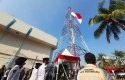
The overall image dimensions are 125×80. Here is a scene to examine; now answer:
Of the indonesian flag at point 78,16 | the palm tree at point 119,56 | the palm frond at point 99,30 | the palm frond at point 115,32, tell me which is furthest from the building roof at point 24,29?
the palm tree at point 119,56

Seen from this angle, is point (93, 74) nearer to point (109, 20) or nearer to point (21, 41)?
point (21, 41)

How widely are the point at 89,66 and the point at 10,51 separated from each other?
19520mm

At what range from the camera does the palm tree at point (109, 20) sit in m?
23.4

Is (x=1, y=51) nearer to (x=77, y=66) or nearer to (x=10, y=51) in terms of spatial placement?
(x=10, y=51)

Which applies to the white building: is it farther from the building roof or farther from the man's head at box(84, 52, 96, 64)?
the man's head at box(84, 52, 96, 64)

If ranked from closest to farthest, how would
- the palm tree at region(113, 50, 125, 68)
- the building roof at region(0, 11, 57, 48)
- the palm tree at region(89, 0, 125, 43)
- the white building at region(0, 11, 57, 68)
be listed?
1. the building roof at region(0, 11, 57, 48)
2. the white building at region(0, 11, 57, 68)
3. the palm tree at region(89, 0, 125, 43)
4. the palm tree at region(113, 50, 125, 68)

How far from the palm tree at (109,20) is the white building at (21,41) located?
645cm

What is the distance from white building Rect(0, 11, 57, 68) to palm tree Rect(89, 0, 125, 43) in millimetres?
6452

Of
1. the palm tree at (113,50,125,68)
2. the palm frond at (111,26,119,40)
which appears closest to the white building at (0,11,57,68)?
the palm frond at (111,26,119,40)

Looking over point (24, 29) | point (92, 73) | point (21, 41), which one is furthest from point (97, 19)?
point (92, 73)

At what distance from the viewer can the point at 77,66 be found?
11.9 meters

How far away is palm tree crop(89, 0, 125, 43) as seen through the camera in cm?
2344

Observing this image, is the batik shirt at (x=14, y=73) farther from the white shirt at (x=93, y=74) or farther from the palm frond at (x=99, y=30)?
the palm frond at (x=99, y=30)

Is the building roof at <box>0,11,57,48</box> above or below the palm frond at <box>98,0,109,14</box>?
below
